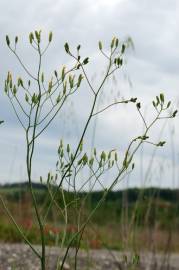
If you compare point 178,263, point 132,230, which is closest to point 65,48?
point 132,230

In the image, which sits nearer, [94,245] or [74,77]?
[74,77]

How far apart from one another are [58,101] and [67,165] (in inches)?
11.3

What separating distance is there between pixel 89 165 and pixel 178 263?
659cm

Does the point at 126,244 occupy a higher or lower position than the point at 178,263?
higher

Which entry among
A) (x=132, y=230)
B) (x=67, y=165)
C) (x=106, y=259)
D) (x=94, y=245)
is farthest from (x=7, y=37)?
(x=94, y=245)

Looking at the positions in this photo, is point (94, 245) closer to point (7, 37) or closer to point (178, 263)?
point (178, 263)

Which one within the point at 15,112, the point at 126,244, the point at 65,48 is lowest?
the point at 126,244

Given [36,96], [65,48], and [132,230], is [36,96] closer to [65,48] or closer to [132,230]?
[65,48]

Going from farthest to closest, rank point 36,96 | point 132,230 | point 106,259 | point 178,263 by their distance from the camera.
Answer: point 178,263
point 106,259
point 132,230
point 36,96

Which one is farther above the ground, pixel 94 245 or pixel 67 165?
pixel 67 165

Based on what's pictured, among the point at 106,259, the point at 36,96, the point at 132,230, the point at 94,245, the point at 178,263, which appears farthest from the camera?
the point at 94,245

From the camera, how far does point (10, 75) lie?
9.71 feet

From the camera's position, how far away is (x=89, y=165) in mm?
2908

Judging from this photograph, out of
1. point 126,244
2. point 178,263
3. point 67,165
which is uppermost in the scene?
point 67,165
